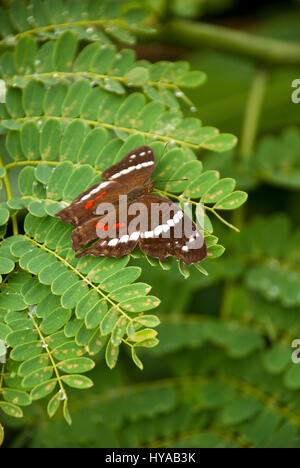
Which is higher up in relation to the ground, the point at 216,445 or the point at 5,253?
the point at 5,253

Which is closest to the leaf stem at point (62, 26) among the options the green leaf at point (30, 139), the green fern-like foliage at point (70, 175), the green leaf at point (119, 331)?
the green fern-like foliage at point (70, 175)

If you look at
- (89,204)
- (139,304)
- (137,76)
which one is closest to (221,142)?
(137,76)

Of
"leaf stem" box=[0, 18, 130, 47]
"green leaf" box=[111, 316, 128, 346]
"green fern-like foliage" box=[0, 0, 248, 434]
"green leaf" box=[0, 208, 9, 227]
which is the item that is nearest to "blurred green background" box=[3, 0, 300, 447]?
"leaf stem" box=[0, 18, 130, 47]

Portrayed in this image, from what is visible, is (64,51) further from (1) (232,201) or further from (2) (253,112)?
(2) (253,112)

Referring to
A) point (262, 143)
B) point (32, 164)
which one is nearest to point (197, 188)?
point (32, 164)

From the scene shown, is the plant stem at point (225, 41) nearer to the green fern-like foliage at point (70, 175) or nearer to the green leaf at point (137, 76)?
the green fern-like foliage at point (70, 175)
